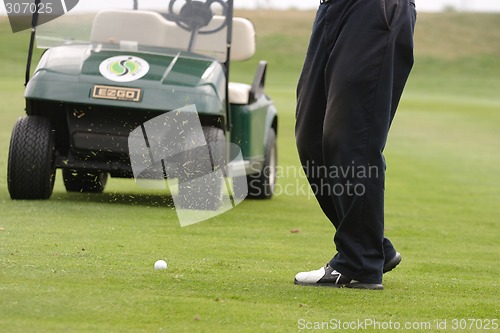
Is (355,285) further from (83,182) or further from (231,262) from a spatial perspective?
(83,182)

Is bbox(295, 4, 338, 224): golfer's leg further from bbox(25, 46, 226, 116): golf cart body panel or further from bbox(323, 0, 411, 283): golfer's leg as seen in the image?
bbox(25, 46, 226, 116): golf cart body panel

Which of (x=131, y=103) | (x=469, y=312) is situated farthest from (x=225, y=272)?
(x=131, y=103)

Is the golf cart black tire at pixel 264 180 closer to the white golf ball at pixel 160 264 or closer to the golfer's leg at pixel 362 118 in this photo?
the white golf ball at pixel 160 264

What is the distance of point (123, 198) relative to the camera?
8.23 metres

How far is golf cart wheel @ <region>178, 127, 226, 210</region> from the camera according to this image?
7250 mm

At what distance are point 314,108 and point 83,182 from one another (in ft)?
14.3

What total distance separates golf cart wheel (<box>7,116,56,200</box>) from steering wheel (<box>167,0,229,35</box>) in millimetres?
1470

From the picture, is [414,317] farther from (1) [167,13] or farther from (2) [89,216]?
(1) [167,13]

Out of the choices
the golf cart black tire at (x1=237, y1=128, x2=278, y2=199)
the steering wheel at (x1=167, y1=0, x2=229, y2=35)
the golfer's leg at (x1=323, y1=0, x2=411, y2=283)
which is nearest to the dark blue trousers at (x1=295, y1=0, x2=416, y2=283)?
the golfer's leg at (x1=323, y1=0, x2=411, y2=283)

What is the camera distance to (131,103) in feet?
23.6

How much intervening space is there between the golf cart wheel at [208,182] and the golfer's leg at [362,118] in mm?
2919

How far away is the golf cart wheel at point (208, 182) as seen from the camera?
7.25 metres

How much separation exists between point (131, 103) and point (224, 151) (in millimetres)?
719

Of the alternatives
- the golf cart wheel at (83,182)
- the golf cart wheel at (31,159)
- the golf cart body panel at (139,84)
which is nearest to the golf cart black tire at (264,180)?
the golf cart wheel at (83,182)
